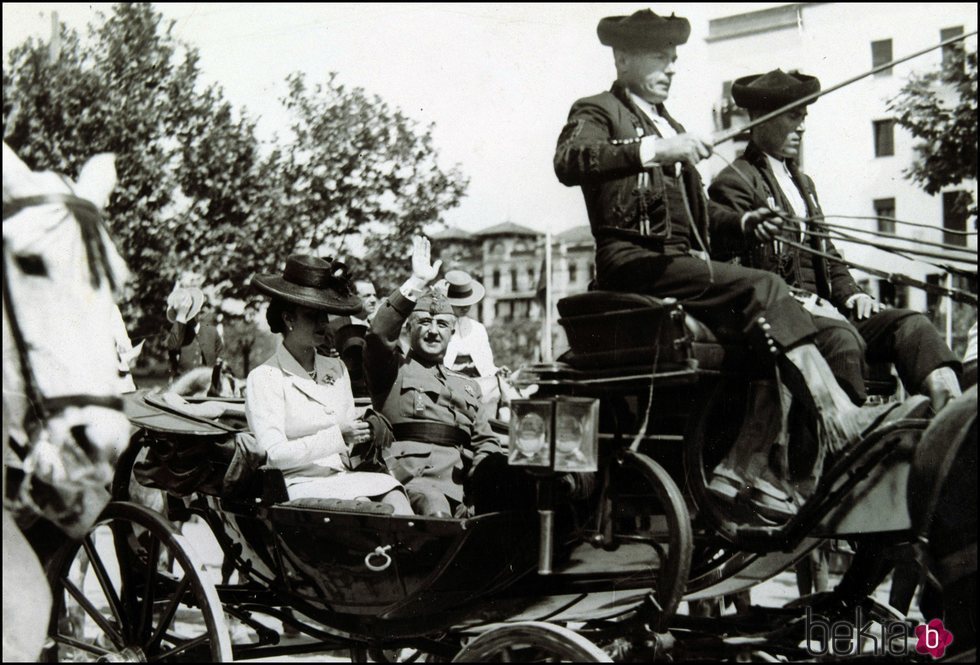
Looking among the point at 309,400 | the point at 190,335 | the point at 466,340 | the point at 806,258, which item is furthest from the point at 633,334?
the point at 190,335

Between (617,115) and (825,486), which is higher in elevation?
(617,115)

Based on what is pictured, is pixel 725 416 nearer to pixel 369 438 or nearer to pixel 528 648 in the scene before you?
pixel 528 648

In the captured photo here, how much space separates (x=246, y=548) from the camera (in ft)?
14.2

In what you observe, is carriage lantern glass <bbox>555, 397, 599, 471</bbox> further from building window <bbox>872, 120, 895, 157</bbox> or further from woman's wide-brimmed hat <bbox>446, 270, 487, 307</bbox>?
building window <bbox>872, 120, 895, 157</bbox>

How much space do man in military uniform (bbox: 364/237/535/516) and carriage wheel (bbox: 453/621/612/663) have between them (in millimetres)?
632

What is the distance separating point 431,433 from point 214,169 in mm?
4373

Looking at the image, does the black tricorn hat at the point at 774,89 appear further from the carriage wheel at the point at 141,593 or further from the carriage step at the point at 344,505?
the carriage wheel at the point at 141,593

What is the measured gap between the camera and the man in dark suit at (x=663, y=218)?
3252mm

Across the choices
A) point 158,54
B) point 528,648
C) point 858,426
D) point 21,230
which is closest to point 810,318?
point 858,426

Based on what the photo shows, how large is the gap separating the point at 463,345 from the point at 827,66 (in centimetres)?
222

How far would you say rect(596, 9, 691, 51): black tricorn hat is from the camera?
3.57m

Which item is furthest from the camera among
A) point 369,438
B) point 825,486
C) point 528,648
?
point 369,438

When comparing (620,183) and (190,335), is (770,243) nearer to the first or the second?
(620,183)

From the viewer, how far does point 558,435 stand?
3.35 m
